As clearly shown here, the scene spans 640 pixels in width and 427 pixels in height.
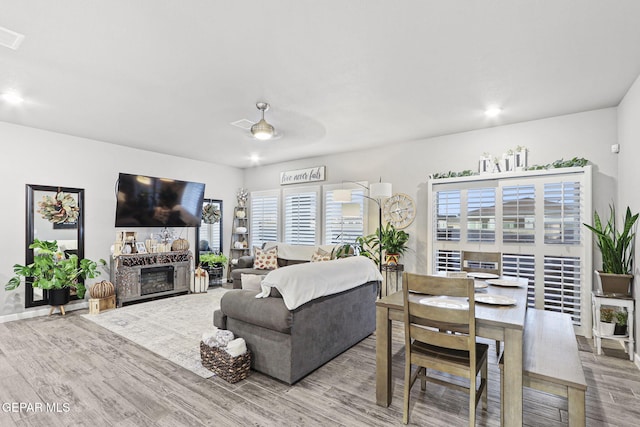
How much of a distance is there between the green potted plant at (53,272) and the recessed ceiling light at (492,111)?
6.15 m

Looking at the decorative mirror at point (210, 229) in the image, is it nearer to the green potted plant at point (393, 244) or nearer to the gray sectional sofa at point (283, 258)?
the gray sectional sofa at point (283, 258)

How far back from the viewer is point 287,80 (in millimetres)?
3088

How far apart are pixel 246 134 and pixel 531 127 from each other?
13.5 feet

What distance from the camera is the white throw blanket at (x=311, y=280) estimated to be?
2.60 metres

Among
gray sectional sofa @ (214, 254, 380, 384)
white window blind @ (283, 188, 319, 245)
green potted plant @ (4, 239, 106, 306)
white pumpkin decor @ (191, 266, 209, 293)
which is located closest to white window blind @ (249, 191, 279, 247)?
white window blind @ (283, 188, 319, 245)

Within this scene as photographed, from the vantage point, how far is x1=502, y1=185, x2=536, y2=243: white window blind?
13.4ft

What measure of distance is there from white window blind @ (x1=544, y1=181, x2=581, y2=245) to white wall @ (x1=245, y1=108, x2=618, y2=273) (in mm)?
274

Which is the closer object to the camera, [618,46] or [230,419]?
[230,419]

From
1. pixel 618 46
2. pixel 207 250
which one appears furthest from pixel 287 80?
pixel 207 250

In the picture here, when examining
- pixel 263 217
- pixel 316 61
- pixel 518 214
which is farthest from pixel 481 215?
pixel 263 217

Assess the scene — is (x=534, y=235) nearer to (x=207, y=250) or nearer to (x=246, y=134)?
(x=246, y=134)

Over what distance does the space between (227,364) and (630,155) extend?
4.50 metres

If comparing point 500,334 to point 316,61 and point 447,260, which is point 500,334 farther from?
point 447,260

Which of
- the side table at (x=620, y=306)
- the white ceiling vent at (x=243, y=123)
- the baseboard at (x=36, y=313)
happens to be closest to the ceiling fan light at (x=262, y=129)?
the white ceiling vent at (x=243, y=123)
